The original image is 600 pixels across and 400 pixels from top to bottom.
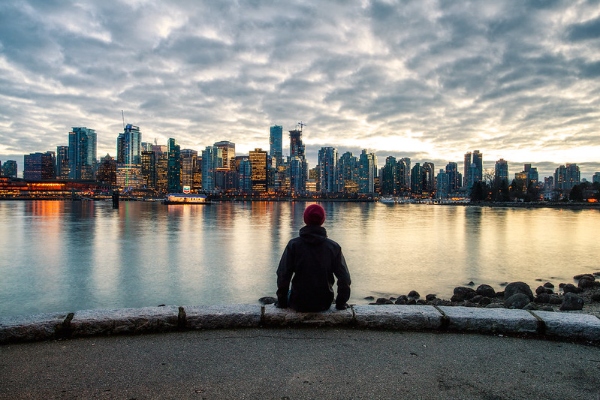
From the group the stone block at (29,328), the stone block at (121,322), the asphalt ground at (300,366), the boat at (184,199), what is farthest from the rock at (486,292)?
the boat at (184,199)

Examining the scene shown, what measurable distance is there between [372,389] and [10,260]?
31.6 meters

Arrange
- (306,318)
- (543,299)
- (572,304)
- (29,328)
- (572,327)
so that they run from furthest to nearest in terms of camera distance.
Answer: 1. (543,299)
2. (572,304)
3. (306,318)
4. (572,327)
5. (29,328)

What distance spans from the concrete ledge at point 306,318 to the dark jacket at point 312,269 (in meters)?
0.12

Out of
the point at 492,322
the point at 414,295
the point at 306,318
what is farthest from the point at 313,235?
the point at 414,295

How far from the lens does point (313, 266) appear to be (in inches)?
253

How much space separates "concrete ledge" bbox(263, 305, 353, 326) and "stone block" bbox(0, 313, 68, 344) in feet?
10.5

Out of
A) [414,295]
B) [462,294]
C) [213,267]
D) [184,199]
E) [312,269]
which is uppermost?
[312,269]

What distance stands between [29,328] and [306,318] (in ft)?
13.6

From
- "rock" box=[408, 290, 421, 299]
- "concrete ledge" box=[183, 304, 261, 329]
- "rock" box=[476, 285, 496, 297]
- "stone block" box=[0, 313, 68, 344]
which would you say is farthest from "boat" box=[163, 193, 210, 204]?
"concrete ledge" box=[183, 304, 261, 329]

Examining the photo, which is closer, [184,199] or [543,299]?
[543,299]

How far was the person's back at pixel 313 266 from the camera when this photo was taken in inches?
253

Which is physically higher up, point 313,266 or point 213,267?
point 313,266

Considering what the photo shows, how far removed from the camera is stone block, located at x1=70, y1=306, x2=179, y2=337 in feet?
20.0

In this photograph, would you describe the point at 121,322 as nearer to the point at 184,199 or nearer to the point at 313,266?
the point at 313,266
